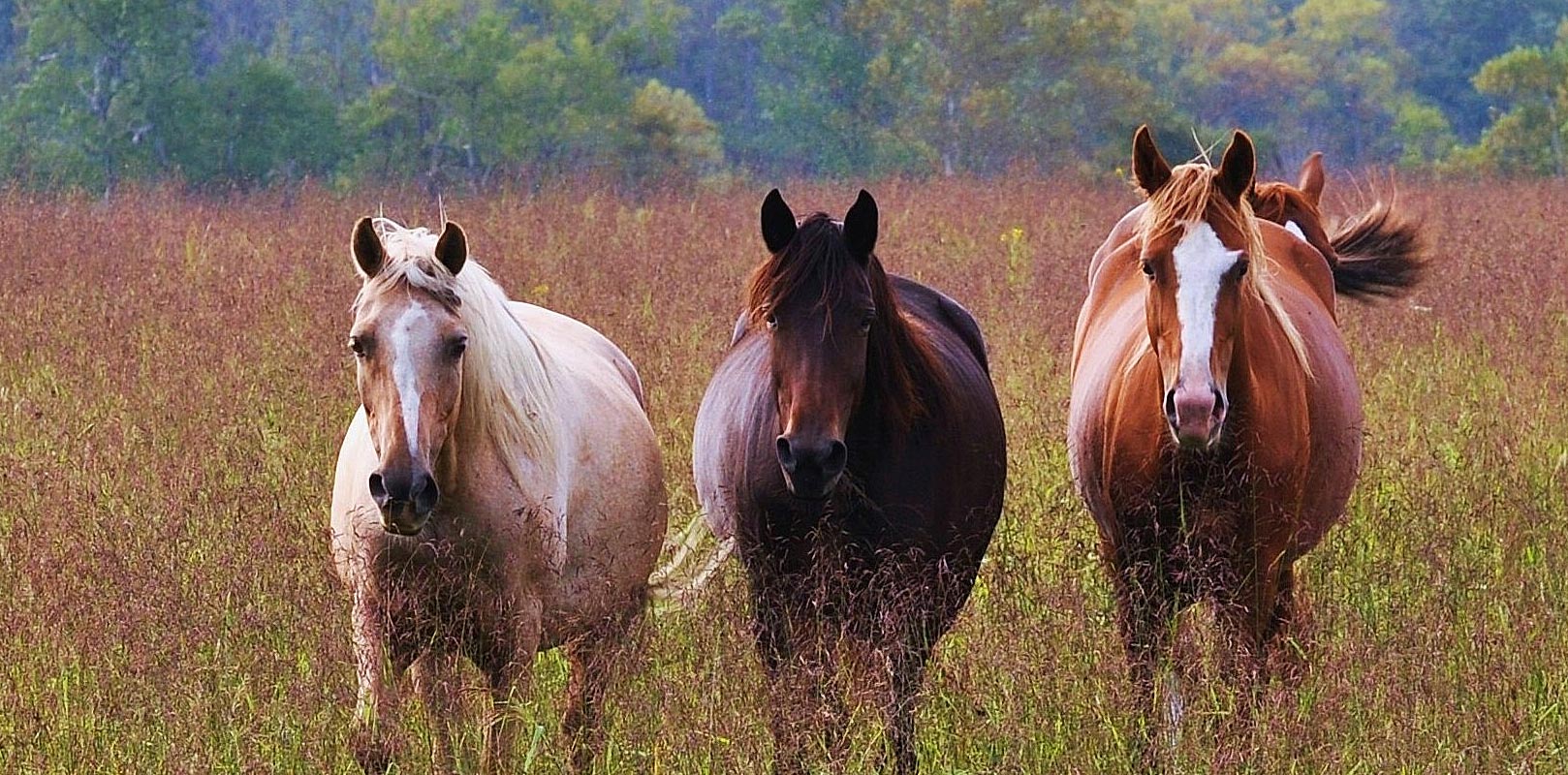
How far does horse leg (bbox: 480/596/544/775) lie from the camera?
4.02 metres

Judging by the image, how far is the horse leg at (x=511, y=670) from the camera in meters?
4.02

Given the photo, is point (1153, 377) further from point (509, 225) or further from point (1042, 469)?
point (509, 225)

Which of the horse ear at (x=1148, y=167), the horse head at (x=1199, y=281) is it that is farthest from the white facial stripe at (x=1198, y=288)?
the horse ear at (x=1148, y=167)

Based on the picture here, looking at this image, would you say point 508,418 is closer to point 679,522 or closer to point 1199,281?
point 1199,281

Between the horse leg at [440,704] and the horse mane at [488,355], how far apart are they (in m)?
0.46

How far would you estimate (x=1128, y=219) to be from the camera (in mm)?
5934

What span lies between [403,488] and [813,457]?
865mm

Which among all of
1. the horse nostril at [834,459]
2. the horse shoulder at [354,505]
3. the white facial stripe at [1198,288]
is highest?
the white facial stripe at [1198,288]

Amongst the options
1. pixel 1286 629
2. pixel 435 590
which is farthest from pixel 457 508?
pixel 1286 629

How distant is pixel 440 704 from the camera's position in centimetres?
400

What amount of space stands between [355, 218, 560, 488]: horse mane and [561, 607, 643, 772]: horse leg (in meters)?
0.46

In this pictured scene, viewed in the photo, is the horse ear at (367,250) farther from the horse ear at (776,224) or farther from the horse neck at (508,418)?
the horse ear at (776,224)

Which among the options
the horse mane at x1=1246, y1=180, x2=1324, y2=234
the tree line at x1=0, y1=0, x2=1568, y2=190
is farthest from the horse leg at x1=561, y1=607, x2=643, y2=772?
the tree line at x1=0, y1=0, x2=1568, y2=190

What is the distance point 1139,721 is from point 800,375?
1.14 meters
